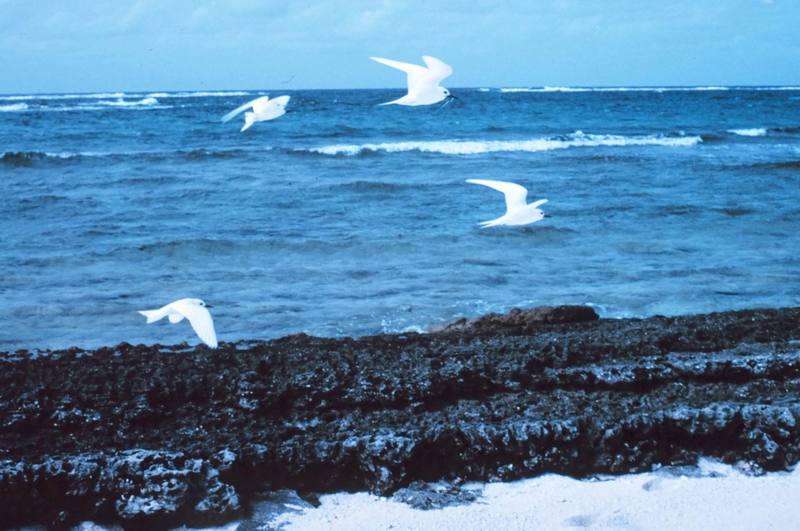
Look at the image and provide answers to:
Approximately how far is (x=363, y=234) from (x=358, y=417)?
20.2 feet

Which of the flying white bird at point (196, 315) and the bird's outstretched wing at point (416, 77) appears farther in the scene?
the bird's outstretched wing at point (416, 77)

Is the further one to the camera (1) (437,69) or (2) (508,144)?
(2) (508,144)

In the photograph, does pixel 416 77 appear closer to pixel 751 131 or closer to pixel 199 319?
pixel 199 319

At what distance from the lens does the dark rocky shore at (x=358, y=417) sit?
3.38 metres

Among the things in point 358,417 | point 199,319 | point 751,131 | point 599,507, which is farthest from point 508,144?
point 599,507

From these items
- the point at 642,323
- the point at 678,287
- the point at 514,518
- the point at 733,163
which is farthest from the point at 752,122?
the point at 514,518

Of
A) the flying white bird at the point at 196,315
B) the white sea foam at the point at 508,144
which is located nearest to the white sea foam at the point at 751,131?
the white sea foam at the point at 508,144

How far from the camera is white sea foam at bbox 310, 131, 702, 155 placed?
67.0ft

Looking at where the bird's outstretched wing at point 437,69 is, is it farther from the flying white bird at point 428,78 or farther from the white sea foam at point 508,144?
the white sea foam at point 508,144

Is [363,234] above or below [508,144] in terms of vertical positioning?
below

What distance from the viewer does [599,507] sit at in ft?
11.2

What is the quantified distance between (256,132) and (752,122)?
63.1 feet

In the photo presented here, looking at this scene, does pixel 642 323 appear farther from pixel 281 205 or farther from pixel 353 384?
pixel 281 205

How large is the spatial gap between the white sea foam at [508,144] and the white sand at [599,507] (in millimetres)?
16521
